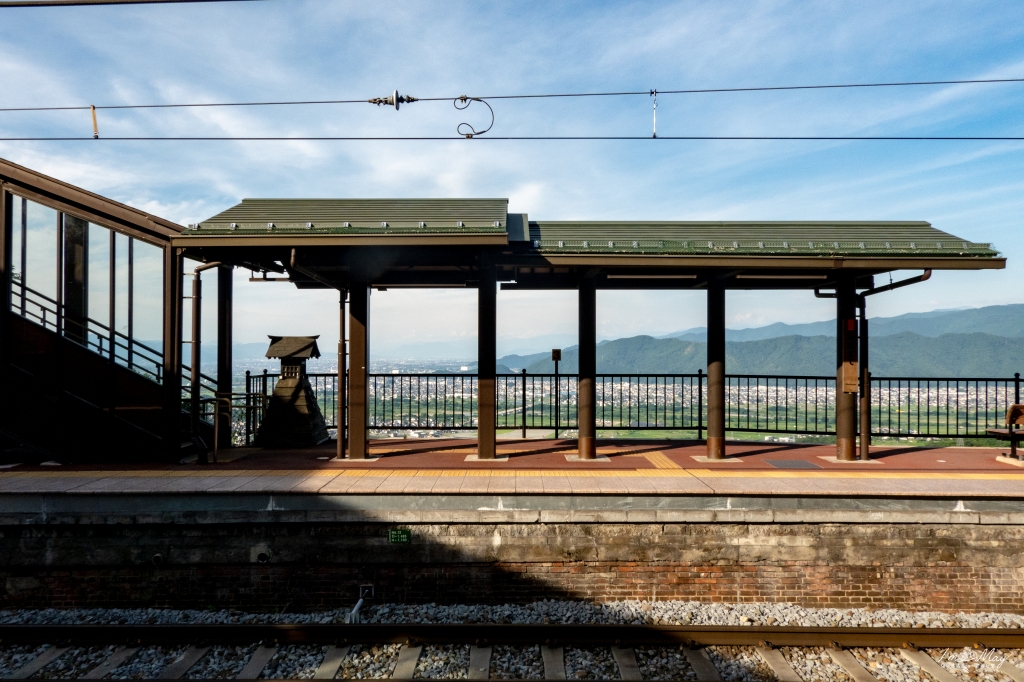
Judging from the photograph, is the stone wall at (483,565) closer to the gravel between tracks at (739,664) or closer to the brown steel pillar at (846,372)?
the gravel between tracks at (739,664)

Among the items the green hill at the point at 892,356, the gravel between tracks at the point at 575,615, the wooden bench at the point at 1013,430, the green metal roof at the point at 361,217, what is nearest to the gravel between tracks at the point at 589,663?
the gravel between tracks at the point at 575,615

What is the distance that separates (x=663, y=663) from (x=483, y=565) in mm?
2234

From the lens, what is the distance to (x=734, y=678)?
5004 mm

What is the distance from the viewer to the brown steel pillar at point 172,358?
922 centimetres

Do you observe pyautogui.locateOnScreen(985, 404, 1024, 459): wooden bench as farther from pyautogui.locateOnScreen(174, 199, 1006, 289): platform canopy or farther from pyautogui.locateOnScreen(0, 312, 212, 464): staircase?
pyautogui.locateOnScreen(0, 312, 212, 464): staircase

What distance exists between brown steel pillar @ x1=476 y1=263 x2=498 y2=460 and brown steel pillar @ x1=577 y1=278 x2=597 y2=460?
62.6 inches

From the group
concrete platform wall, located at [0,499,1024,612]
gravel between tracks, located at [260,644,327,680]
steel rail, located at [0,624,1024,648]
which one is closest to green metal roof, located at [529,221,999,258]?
concrete platform wall, located at [0,499,1024,612]

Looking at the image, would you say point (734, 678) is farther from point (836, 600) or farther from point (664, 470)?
point (664, 470)

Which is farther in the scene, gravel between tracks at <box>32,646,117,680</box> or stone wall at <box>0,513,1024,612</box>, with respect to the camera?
stone wall at <box>0,513,1024,612</box>

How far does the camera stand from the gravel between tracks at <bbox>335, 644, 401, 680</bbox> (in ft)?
16.8

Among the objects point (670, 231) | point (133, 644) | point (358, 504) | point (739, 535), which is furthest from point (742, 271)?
point (133, 644)

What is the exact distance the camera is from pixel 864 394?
949cm

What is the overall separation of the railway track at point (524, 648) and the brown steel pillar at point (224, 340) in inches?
218

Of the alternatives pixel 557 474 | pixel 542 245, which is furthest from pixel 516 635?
pixel 542 245
